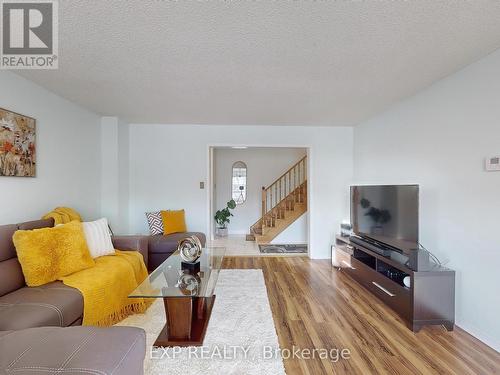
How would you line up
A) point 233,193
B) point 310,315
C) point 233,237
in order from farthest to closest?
point 233,193, point 233,237, point 310,315

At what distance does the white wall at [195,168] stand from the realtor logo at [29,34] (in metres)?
2.26

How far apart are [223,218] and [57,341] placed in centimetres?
566

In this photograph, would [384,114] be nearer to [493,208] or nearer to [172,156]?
[493,208]

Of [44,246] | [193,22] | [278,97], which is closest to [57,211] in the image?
[44,246]

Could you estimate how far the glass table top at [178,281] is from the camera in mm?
2000

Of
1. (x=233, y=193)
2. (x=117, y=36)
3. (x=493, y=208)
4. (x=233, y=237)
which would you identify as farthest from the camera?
(x=233, y=193)

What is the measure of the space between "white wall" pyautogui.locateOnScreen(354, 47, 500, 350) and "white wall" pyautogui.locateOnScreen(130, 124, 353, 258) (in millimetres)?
1665

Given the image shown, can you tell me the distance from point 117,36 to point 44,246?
1.77 m

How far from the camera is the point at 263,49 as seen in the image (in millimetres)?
2047

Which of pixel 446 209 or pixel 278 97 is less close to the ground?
pixel 278 97

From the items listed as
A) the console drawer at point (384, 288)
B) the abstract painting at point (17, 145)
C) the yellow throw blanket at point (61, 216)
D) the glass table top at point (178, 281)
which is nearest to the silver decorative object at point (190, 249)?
the glass table top at point (178, 281)

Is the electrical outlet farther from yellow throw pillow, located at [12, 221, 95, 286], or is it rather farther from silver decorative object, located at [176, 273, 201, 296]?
yellow throw pillow, located at [12, 221, 95, 286]

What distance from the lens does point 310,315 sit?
2.56m

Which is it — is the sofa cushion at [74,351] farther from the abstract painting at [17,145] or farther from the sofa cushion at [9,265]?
the abstract painting at [17,145]
